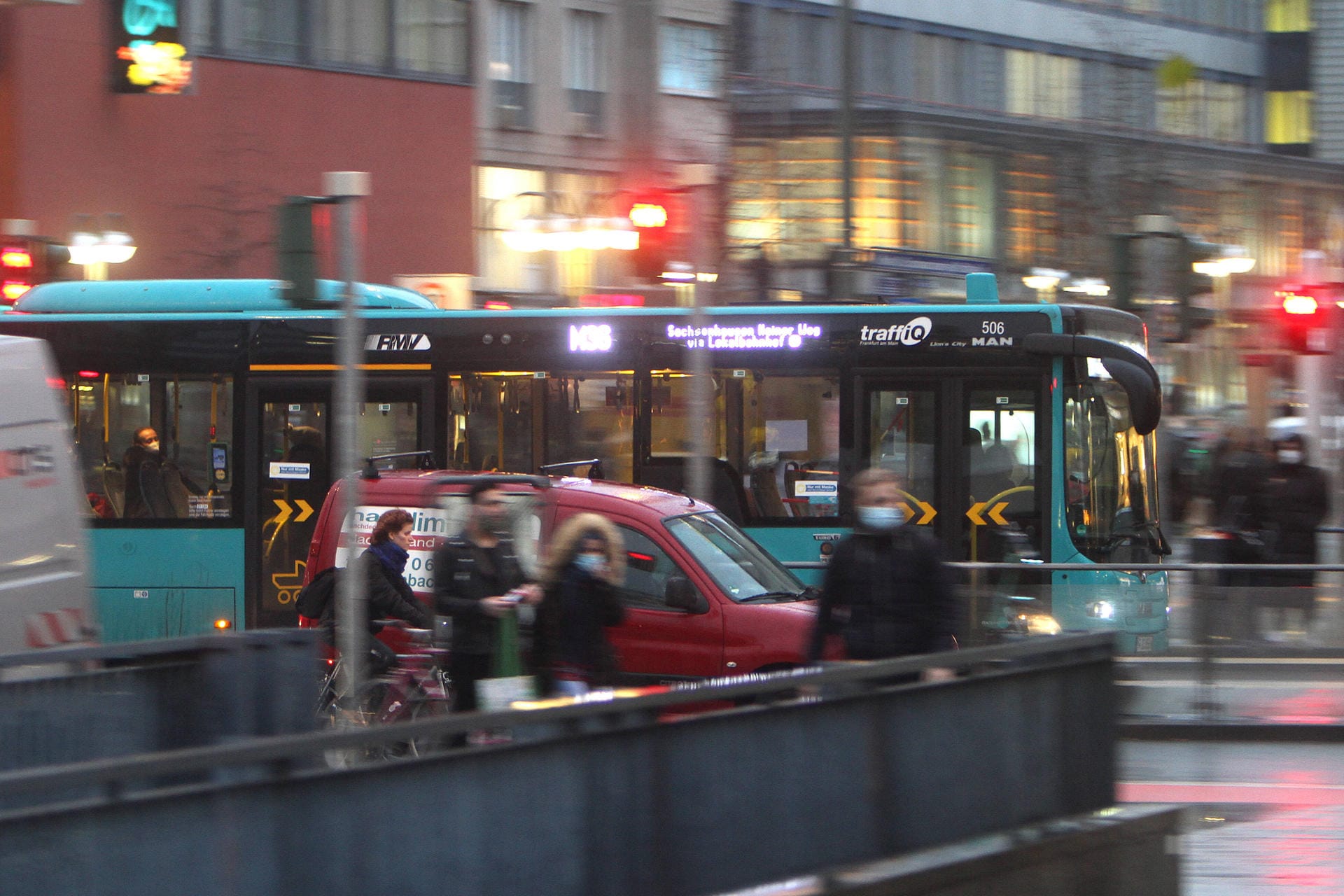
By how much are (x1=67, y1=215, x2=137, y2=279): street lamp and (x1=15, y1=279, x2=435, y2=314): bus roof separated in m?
6.08

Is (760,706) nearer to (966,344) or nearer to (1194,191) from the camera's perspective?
(966,344)

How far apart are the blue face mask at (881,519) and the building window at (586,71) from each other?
28837 mm

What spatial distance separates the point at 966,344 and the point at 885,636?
294 inches

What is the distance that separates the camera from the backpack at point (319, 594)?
34.0 ft

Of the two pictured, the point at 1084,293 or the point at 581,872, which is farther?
the point at 1084,293

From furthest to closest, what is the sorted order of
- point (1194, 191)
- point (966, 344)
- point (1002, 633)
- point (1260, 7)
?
point (1260, 7), point (1194, 191), point (966, 344), point (1002, 633)

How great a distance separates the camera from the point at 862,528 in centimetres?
755

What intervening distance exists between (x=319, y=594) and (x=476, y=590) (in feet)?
8.45

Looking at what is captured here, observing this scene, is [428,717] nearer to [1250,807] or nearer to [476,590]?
[476,590]

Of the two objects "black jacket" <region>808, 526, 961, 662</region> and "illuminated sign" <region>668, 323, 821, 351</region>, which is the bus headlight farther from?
"black jacket" <region>808, 526, 961, 662</region>

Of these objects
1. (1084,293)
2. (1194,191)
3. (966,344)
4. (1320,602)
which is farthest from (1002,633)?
(1194,191)

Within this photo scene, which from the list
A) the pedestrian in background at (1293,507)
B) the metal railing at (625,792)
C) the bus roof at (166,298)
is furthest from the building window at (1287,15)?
the metal railing at (625,792)

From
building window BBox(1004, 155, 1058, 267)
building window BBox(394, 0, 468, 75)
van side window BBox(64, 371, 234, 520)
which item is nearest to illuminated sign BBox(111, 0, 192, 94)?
building window BBox(394, 0, 468, 75)

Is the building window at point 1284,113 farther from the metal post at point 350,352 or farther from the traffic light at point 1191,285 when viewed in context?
the metal post at point 350,352
